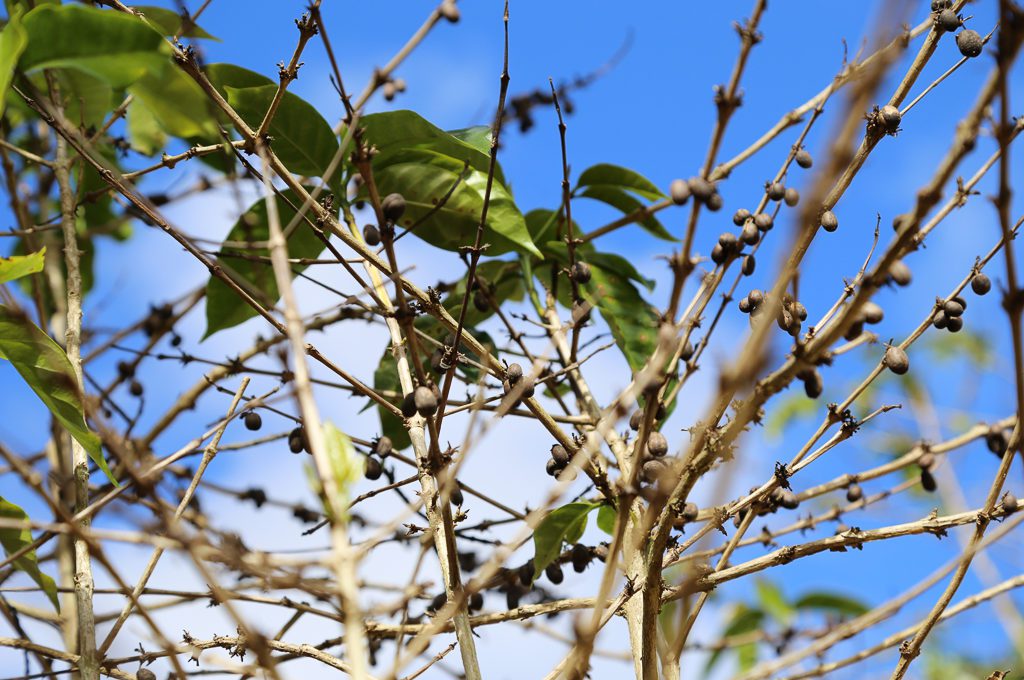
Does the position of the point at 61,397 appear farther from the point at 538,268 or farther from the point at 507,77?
the point at 538,268

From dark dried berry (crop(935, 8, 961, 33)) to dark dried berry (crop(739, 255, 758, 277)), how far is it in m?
0.47

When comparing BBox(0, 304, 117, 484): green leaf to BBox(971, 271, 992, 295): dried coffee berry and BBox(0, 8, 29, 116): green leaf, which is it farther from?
BBox(971, 271, 992, 295): dried coffee berry

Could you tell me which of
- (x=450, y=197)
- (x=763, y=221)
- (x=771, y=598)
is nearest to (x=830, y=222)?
(x=763, y=221)

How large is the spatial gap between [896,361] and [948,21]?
21.5 inches

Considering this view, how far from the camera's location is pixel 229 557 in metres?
0.87

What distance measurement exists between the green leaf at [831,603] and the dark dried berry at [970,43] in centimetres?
173

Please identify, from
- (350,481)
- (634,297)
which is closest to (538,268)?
(634,297)

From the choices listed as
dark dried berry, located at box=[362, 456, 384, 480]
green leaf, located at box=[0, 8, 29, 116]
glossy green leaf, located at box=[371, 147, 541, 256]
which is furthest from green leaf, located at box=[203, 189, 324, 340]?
green leaf, located at box=[0, 8, 29, 116]

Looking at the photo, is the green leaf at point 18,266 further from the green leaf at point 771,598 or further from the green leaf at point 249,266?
the green leaf at point 771,598

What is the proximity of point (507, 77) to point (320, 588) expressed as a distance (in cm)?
84

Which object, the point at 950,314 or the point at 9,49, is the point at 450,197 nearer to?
the point at 9,49

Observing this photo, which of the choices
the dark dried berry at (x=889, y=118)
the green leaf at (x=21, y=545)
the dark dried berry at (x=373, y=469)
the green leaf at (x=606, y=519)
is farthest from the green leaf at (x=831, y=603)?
the green leaf at (x=21, y=545)

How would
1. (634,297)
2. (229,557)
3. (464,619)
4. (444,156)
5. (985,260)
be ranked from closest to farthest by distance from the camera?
(229,557), (464,619), (985,260), (444,156), (634,297)

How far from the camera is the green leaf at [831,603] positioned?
2.96 meters
